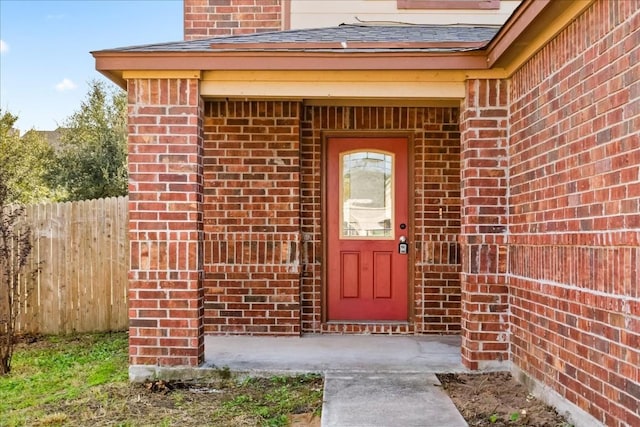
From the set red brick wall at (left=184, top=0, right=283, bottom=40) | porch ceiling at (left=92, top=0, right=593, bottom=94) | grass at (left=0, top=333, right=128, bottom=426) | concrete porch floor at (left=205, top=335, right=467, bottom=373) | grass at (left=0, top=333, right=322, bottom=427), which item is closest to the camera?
grass at (left=0, top=333, right=322, bottom=427)

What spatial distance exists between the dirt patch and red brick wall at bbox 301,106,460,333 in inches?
68.6

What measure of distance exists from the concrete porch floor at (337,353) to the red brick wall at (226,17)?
12.5 feet

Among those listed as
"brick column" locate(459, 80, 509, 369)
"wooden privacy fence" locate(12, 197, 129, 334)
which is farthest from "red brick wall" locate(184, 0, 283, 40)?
"brick column" locate(459, 80, 509, 369)

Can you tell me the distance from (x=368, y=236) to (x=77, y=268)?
3953 mm

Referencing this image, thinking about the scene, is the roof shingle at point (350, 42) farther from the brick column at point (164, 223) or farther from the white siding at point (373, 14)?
the white siding at point (373, 14)

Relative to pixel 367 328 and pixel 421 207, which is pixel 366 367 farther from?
pixel 421 207

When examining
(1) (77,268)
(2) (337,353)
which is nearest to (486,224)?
(2) (337,353)

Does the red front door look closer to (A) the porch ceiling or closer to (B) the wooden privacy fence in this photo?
(A) the porch ceiling

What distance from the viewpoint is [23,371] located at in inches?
238

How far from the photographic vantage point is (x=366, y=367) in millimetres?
5363

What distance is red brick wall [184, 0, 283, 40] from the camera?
7512 millimetres

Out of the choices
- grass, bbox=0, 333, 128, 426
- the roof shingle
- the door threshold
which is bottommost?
grass, bbox=0, 333, 128, 426

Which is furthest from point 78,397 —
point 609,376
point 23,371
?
point 609,376

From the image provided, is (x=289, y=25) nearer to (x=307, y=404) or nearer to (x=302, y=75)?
(x=302, y=75)
